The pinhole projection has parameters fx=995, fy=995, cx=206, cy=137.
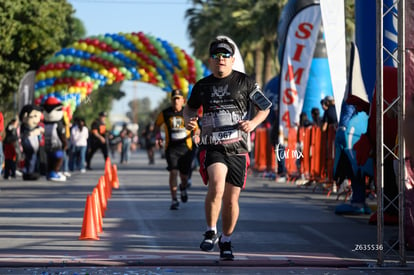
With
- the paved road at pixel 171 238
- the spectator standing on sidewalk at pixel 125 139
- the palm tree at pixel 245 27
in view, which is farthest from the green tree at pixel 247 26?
the paved road at pixel 171 238

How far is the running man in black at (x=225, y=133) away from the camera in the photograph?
369 inches

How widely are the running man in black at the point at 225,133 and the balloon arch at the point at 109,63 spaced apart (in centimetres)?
2058

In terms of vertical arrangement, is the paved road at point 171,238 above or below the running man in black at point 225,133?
below

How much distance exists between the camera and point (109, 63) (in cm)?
3056

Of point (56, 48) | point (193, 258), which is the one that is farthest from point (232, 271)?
point (56, 48)

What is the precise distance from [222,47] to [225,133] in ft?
2.68

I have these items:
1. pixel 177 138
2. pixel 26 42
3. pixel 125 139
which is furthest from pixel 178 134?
pixel 125 139

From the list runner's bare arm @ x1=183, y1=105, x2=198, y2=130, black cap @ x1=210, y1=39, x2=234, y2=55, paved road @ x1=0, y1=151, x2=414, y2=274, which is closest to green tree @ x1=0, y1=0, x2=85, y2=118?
paved road @ x1=0, y1=151, x2=414, y2=274

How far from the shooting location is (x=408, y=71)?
10133 mm

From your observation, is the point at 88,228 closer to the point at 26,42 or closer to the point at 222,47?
the point at 222,47

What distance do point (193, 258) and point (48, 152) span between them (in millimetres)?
15216

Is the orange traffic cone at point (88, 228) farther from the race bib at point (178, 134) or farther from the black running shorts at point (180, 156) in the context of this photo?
the race bib at point (178, 134)

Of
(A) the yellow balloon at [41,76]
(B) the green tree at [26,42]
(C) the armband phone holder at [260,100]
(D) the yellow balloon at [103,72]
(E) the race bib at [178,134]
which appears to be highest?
(B) the green tree at [26,42]

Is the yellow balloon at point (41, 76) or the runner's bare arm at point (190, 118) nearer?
the runner's bare arm at point (190, 118)
